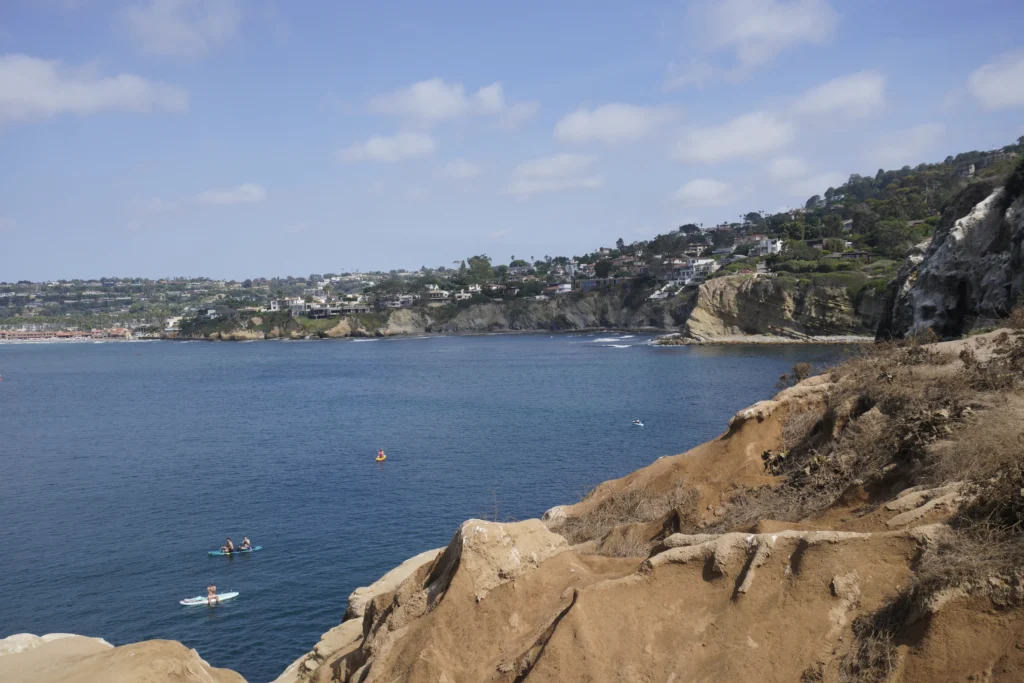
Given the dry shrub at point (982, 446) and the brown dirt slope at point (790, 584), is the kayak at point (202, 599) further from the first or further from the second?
the dry shrub at point (982, 446)

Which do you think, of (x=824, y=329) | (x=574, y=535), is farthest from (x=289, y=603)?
(x=824, y=329)

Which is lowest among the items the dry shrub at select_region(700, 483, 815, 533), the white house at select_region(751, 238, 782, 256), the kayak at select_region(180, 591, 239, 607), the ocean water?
the kayak at select_region(180, 591, 239, 607)

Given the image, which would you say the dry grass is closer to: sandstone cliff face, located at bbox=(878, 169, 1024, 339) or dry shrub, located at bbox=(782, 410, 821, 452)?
dry shrub, located at bbox=(782, 410, 821, 452)

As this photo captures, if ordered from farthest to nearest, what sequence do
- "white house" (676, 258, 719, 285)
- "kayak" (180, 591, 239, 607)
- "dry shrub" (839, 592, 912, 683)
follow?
1. "white house" (676, 258, 719, 285)
2. "kayak" (180, 591, 239, 607)
3. "dry shrub" (839, 592, 912, 683)

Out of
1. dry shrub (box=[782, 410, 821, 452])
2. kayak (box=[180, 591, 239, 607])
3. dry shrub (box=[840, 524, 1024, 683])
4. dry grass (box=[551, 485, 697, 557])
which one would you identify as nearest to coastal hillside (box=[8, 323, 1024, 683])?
dry shrub (box=[840, 524, 1024, 683])

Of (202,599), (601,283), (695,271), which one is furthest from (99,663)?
(601,283)
